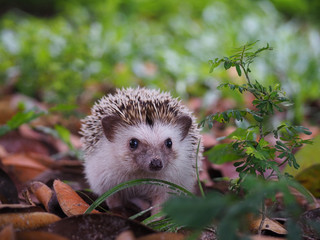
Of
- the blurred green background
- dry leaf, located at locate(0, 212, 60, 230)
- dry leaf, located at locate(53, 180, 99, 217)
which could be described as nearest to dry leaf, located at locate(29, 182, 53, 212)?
dry leaf, located at locate(53, 180, 99, 217)

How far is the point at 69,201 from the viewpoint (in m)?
2.62

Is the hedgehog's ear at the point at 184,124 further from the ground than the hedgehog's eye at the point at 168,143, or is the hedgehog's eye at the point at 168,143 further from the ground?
the hedgehog's ear at the point at 184,124

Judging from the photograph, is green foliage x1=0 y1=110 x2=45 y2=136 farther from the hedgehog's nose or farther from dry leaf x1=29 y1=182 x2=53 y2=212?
the hedgehog's nose

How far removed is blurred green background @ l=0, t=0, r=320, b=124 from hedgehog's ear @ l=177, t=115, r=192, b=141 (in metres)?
2.58

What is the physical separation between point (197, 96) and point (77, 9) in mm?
4691

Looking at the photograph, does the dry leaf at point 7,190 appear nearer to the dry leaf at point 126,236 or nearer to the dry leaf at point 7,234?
the dry leaf at point 7,234

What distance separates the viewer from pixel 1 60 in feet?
22.5

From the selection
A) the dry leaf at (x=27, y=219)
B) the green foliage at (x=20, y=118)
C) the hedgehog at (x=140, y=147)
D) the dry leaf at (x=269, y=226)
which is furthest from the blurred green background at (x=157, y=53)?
the dry leaf at (x=27, y=219)

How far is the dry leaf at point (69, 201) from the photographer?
255 cm

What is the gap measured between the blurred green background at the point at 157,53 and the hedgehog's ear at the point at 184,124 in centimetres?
258

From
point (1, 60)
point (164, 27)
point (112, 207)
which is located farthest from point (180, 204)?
point (164, 27)

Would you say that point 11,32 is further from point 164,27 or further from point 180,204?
point 180,204

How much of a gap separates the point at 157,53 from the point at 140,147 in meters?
4.52

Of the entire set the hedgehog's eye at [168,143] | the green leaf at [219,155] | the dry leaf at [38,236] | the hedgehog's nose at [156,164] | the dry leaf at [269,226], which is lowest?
the dry leaf at [38,236]
